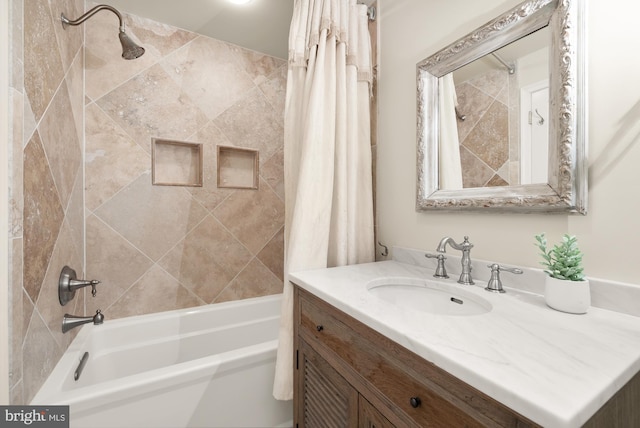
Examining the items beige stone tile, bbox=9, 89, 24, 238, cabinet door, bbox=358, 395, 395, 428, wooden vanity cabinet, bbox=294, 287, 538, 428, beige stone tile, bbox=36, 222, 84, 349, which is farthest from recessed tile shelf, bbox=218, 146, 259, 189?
cabinet door, bbox=358, 395, 395, 428

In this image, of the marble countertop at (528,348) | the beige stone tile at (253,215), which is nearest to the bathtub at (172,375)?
the beige stone tile at (253,215)

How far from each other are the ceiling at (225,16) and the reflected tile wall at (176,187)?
0.26 ft

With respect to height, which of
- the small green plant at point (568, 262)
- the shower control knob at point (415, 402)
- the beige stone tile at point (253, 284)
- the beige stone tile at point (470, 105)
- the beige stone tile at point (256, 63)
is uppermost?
the beige stone tile at point (256, 63)

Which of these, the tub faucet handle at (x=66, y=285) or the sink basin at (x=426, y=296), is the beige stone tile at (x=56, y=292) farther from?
the sink basin at (x=426, y=296)

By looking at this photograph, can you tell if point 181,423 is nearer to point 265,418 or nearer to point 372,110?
point 265,418

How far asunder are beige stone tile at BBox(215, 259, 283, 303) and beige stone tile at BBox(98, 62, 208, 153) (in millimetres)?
1052

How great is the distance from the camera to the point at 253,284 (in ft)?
6.73

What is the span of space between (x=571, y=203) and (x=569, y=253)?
0.16 m

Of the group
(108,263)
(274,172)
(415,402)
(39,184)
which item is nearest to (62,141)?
(39,184)

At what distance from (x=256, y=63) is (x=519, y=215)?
2004mm

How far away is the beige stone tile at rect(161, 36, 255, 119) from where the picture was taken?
179 centimetres

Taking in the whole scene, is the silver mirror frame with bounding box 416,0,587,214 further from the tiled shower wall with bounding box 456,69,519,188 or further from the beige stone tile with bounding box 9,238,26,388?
the beige stone tile with bounding box 9,238,26,388

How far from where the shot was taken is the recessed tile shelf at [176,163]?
5.74 ft

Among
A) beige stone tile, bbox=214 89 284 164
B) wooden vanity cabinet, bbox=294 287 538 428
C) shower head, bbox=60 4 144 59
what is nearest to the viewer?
wooden vanity cabinet, bbox=294 287 538 428
